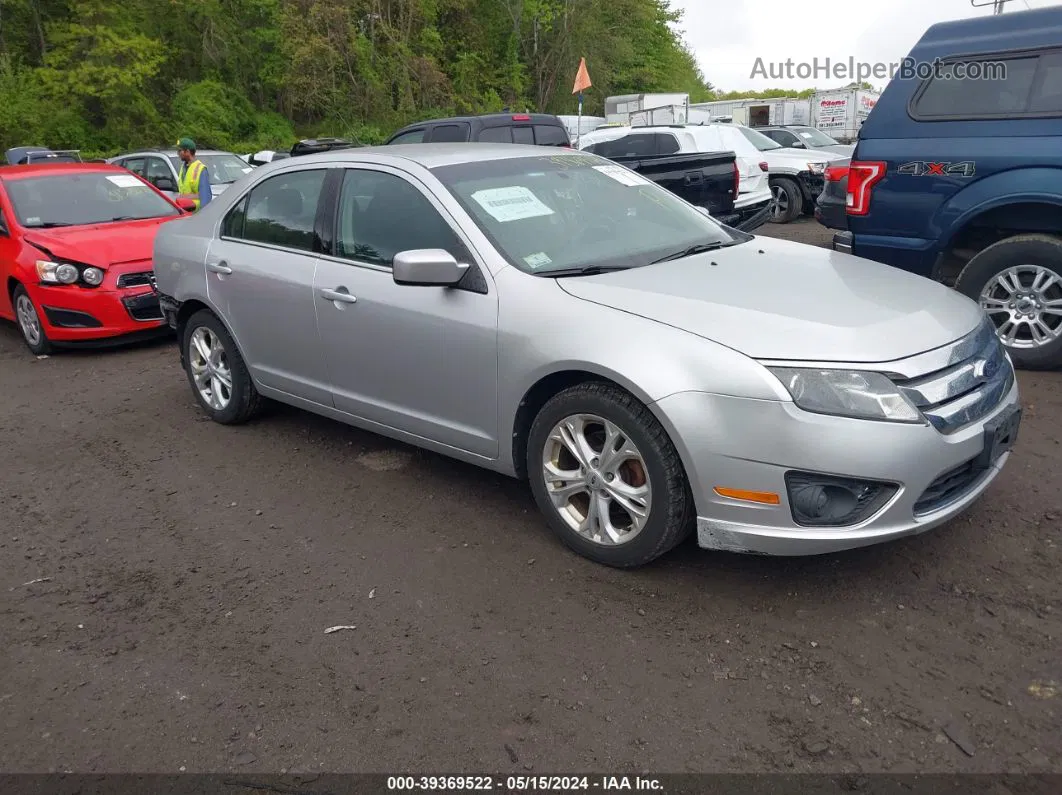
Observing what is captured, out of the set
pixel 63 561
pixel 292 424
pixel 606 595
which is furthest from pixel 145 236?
pixel 606 595

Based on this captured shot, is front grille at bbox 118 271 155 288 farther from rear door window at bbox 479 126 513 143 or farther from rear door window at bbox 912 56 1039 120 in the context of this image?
rear door window at bbox 912 56 1039 120

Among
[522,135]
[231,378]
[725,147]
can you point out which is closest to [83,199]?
[231,378]

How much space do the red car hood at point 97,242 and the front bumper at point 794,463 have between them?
18.9 feet

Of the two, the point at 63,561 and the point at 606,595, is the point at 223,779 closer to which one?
the point at 606,595

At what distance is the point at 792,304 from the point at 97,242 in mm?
6418

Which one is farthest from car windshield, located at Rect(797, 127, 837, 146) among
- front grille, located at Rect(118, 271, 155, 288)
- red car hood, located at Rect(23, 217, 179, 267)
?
front grille, located at Rect(118, 271, 155, 288)

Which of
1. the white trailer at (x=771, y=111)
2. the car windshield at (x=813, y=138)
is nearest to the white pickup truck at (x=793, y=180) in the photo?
the car windshield at (x=813, y=138)

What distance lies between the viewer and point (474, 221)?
3.81m

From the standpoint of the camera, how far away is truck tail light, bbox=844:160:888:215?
580cm

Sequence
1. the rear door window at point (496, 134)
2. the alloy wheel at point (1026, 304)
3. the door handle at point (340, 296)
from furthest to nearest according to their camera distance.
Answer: the rear door window at point (496, 134), the alloy wheel at point (1026, 304), the door handle at point (340, 296)

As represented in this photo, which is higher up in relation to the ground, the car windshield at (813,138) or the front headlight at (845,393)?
the car windshield at (813,138)

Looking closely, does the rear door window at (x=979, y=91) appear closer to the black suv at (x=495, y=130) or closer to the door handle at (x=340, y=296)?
the door handle at (x=340, y=296)

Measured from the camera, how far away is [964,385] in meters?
3.16

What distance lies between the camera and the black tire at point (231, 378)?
5158 millimetres
